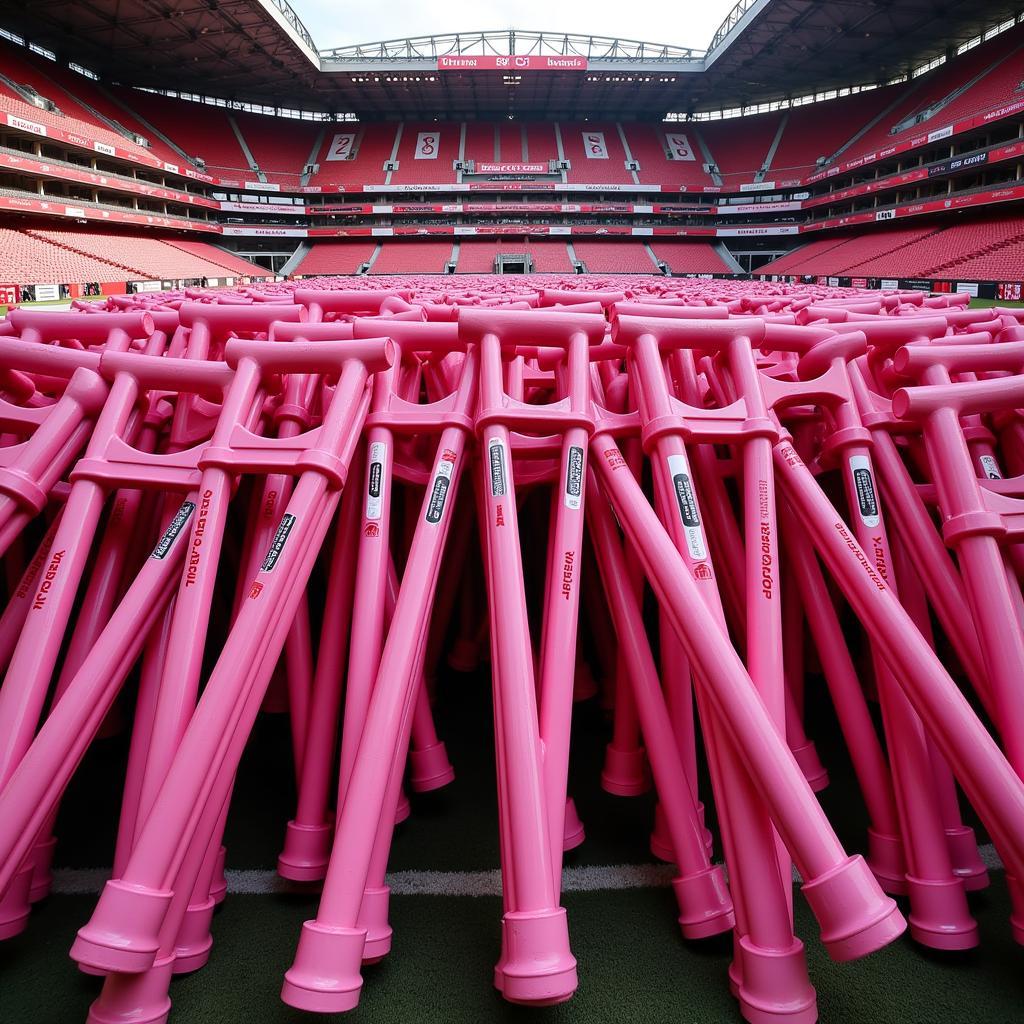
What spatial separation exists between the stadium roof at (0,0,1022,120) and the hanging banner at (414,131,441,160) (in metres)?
1.44

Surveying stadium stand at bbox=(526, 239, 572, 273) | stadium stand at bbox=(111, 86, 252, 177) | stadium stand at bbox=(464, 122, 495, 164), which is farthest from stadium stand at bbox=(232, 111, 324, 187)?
stadium stand at bbox=(526, 239, 572, 273)

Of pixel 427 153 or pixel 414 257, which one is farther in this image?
pixel 427 153

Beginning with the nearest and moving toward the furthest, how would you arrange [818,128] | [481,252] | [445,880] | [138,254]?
[445,880]
[138,254]
[818,128]
[481,252]

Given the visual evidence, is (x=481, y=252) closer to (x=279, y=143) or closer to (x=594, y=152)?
(x=594, y=152)

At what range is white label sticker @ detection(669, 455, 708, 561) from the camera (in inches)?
70.9

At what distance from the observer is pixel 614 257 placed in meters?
37.0

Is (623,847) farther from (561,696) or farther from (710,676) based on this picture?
(710,676)

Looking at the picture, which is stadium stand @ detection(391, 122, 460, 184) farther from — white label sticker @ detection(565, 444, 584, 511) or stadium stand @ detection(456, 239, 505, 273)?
white label sticker @ detection(565, 444, 584, 511)

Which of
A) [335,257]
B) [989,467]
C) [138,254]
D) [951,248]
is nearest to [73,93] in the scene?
[138,254]

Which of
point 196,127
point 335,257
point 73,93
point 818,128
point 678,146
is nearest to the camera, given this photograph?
point 73,93

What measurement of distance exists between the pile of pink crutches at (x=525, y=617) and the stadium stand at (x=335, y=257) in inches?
1486

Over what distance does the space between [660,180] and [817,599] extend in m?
43.1

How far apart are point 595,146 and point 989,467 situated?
45.8m

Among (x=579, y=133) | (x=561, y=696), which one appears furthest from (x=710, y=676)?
(x=579, y=133)
